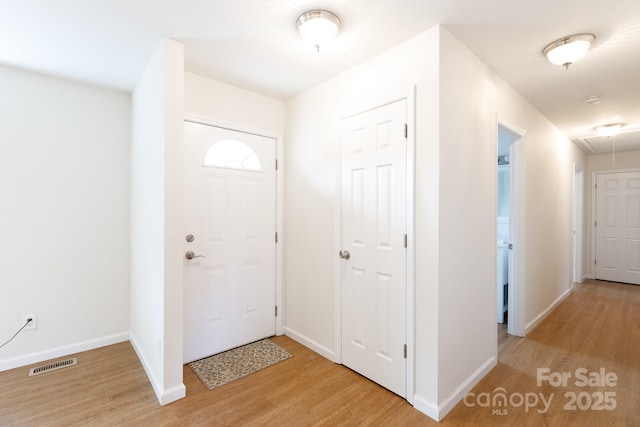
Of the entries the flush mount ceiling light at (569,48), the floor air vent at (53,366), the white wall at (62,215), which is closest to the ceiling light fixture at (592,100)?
the flush mount ceiling light at (569,48)

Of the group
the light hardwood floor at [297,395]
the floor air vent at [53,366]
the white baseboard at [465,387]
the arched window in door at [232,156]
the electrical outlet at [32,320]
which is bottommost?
the light hardwood floor at [297,395]

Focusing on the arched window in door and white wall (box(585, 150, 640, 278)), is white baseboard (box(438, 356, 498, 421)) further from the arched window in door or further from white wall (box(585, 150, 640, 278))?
white wall (box(585, 150, 640, 278))

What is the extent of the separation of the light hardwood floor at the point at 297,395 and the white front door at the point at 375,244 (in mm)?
231

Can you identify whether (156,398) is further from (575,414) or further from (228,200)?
(575,414)

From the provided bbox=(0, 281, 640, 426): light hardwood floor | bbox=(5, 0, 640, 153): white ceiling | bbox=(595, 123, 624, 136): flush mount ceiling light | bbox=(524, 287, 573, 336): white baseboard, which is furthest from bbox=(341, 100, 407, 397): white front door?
bbox=(595, 123, 624, 136): flush mount ceiling light

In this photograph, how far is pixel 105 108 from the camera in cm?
287

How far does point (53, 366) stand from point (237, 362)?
1.50 meters

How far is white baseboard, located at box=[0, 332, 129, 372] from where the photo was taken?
95.4 inches

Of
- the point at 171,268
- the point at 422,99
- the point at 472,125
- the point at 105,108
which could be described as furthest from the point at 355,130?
the point at 105,108

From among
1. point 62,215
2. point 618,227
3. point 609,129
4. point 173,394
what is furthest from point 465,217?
point 618,227

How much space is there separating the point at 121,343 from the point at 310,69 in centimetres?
312

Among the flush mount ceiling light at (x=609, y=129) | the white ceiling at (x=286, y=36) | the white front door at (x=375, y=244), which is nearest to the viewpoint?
the white ceiling at (x=286, y=36)

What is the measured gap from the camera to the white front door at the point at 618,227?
532 cm

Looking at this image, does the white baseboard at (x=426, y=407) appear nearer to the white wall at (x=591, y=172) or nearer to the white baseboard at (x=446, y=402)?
the white baseboard at (x=446, y=402)
